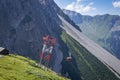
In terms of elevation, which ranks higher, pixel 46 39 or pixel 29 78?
pixel 46 39

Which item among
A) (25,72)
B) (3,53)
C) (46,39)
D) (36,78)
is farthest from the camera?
(3,53)

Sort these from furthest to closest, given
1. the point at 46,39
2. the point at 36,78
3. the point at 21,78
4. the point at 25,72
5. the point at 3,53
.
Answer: the point at 3,53 < the point at 46,39 < the point at 25,72 < the point at 36,78 < the point at 21,78

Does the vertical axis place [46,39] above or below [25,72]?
above

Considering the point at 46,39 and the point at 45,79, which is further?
the point at 46,39

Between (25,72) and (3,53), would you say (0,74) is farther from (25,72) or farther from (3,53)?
(3,53)

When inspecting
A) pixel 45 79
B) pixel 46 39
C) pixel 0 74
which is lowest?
pixel 45 79

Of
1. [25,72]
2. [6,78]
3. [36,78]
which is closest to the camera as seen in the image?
[6,78]

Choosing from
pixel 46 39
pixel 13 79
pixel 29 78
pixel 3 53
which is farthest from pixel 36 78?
pixel 3 53

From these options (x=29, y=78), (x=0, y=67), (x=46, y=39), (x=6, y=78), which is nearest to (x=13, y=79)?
(x=6, y=78)

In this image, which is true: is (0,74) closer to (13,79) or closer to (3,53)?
(13,79)
